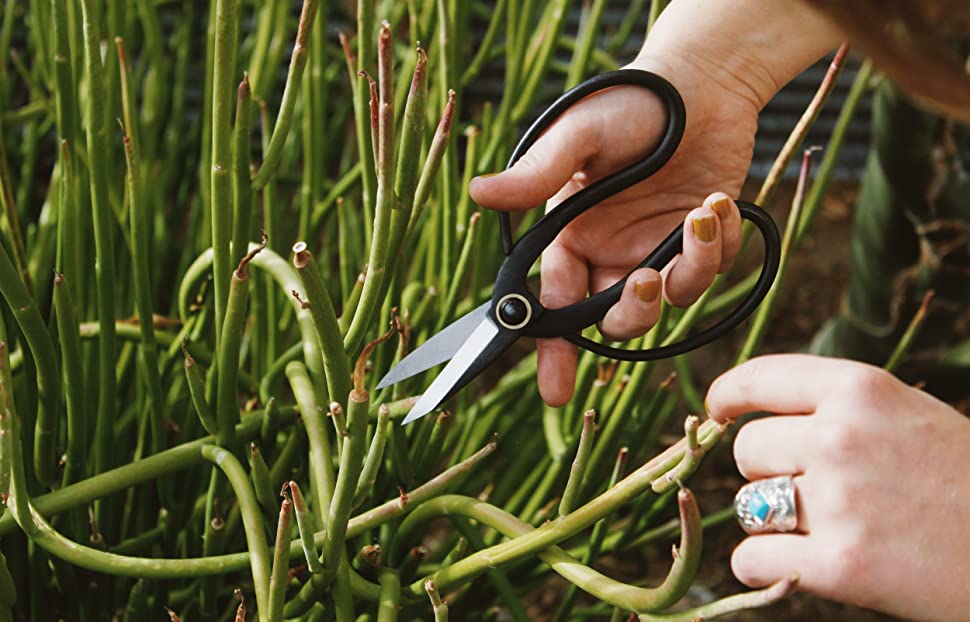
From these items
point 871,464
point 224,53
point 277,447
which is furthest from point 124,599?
point 871,464

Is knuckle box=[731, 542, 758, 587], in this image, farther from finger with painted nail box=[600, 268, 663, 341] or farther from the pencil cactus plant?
finger with painted nail box=[600, 268, 663, 341]

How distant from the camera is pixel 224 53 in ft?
1.60

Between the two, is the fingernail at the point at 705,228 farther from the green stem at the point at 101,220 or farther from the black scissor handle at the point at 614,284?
the green stem at the point at 101,220

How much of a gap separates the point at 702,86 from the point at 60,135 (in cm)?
41

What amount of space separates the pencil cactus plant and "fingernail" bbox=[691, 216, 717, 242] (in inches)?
4.2

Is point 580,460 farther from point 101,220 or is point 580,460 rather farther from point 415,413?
point 101,220

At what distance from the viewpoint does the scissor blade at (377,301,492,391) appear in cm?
58

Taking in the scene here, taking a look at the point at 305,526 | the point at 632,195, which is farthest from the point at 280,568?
the point at 632,195

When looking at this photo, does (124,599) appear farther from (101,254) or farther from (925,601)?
(925,601)

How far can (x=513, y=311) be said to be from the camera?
588 millimetres

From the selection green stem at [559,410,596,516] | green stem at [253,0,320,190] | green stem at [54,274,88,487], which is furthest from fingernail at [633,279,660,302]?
green stem at [54,274,88,487]

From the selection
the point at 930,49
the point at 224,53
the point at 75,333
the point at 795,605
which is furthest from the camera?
the point at 795,605

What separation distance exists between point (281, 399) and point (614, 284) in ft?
0.89

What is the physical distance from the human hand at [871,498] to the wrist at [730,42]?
29cm
